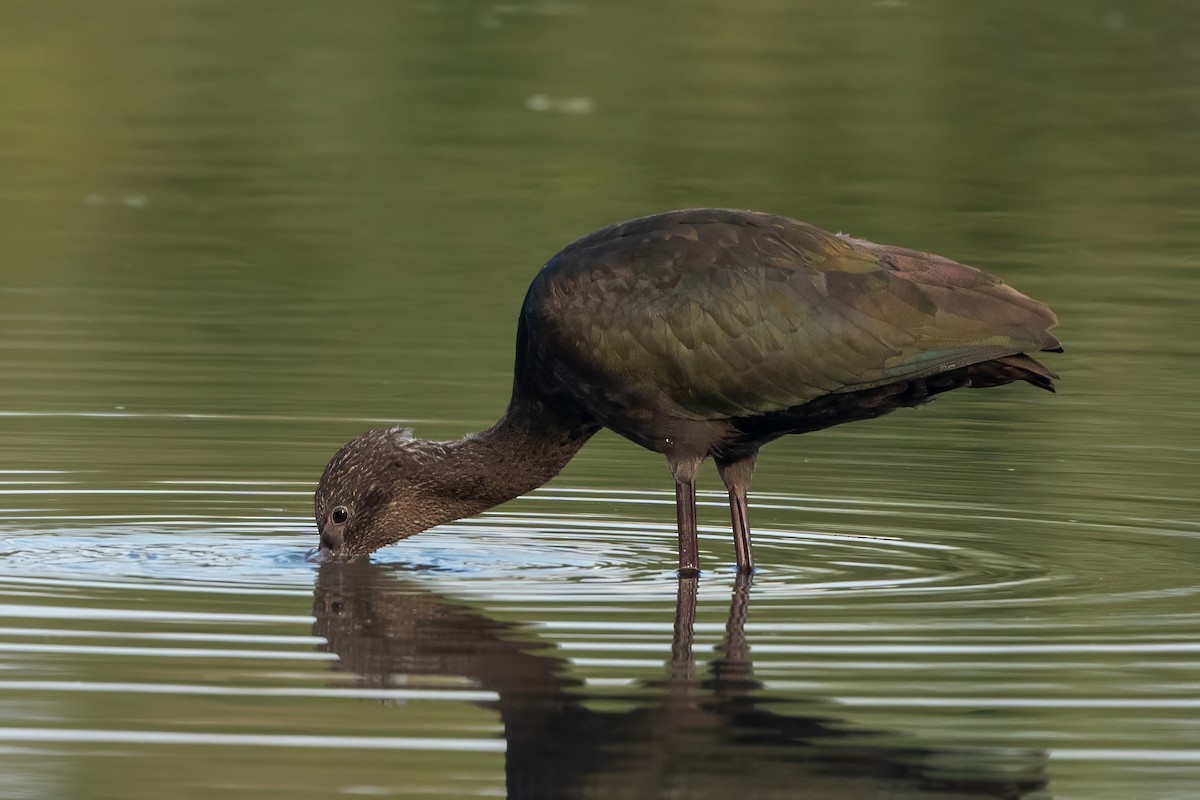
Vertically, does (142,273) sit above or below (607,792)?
below

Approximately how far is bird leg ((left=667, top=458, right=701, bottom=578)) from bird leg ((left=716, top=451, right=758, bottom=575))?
19 centimetres

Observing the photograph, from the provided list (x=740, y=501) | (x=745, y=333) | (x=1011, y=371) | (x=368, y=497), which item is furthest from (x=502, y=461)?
(x=1011, y=371)

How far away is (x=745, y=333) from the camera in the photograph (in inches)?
415

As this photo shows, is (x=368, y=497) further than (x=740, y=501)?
Yes

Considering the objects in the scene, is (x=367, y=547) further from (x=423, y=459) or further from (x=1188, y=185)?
(x=1188, y=185)

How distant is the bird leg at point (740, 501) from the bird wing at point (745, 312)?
0.48 m

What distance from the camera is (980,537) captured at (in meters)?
11.4

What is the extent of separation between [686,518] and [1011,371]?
146 centimetres

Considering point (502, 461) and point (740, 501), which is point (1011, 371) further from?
point (502, 461)

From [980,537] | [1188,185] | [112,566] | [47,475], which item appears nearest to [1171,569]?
[980,537]

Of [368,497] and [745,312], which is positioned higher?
[745,312]

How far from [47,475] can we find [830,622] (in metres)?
4.79

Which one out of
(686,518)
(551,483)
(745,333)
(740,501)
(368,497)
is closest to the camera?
(745,333)

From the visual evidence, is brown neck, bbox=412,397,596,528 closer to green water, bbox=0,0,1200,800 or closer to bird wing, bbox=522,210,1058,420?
green water, bbox=0,0,1200,800
